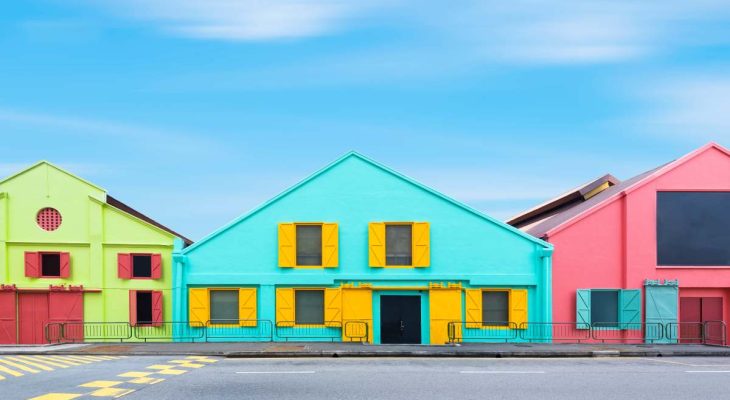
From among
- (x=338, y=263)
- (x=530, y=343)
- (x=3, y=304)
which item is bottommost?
(x=530, y=343)

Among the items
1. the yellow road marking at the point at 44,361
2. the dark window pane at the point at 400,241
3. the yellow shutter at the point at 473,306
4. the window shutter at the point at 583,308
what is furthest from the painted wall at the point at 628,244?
the yellow road marking at the point at 44,361

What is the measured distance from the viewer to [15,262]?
930 inches

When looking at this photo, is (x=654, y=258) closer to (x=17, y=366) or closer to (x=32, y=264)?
(x=17, y=366)

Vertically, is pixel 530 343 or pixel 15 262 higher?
pixel 15 262

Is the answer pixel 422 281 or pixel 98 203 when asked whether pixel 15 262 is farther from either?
pixel 422 281

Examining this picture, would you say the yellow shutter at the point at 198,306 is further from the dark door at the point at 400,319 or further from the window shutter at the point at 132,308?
the dark door at the point at 400,319

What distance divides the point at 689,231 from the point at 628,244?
2.69 metres

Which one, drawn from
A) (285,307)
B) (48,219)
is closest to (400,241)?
(285,307)

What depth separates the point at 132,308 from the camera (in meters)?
23.5

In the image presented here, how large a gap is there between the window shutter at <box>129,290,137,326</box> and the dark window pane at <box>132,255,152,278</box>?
0.78 meters

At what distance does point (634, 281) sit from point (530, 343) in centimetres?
516

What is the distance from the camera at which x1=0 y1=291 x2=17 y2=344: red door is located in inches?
920

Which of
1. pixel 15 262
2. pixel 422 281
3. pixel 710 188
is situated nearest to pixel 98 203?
pixel 15 262

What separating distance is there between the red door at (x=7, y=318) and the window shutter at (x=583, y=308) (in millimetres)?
22207
